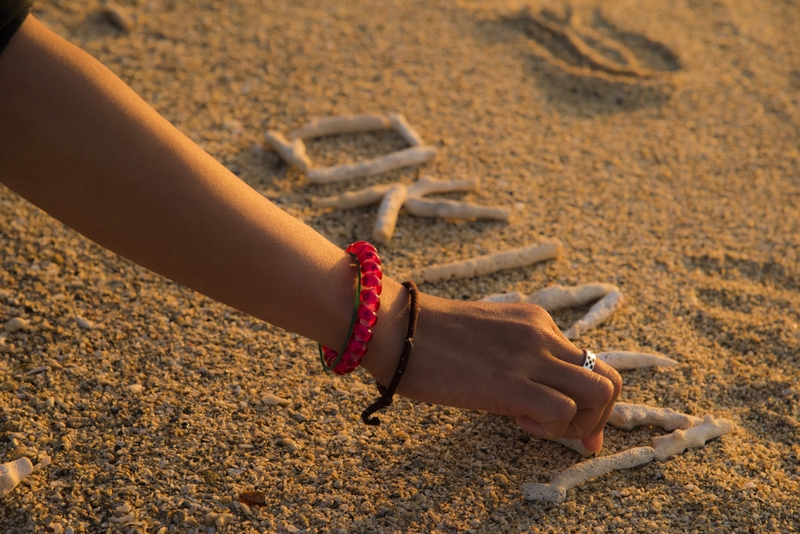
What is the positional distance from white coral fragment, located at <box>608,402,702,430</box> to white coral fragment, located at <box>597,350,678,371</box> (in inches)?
8.6

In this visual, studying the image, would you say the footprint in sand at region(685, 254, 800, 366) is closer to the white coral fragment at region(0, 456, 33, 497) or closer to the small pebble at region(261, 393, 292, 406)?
the small pebble at region(261, 393, 292, 406)

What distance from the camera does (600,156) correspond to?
4.05 m

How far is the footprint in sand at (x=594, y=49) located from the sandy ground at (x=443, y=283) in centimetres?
3

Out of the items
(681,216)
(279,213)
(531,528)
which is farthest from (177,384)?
(681,216)

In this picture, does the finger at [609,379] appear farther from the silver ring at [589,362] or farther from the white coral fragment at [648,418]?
the white coral fragment at [648,418]

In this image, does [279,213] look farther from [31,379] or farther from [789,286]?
[789,286]

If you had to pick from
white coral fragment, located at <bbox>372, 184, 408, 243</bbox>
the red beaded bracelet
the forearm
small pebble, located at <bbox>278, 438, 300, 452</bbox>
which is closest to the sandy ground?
small pebble, located at <bbox>278, 438, 300, 452</bbox>

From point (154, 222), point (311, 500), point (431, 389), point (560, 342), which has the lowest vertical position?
point (311, 500)

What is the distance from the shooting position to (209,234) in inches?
72.1

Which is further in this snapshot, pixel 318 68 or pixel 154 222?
pixel 318 68

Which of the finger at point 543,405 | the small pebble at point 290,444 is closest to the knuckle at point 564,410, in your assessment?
the finger at point 543,405

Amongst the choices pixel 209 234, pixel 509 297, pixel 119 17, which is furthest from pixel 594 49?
pixel 209 234

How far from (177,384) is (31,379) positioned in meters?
0.48

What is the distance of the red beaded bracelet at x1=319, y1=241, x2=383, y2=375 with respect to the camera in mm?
2021
